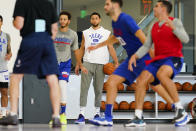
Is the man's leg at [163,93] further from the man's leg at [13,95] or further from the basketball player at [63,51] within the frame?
the man's leg at [13,95]

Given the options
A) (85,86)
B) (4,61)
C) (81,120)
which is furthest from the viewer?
(4,61)

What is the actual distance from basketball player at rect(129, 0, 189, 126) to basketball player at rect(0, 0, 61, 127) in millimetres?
1044

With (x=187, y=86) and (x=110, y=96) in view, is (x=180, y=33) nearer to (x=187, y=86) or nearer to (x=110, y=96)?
(x=110, y=96)

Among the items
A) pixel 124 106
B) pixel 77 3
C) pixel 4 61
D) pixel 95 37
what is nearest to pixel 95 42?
pixel 95 37

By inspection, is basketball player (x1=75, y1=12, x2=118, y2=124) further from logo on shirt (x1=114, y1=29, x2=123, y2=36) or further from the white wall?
the white wall

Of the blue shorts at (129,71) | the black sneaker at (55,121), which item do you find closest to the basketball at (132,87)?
the blue shorts at (129,71)

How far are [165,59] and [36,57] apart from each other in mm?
1609

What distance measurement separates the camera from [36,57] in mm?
→ 4906

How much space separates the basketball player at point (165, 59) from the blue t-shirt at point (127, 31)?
0.16 metres

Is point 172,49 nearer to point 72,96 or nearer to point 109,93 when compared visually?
point 109,93

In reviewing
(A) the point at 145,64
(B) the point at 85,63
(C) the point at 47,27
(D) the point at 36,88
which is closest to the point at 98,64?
(B) the point at 85,63

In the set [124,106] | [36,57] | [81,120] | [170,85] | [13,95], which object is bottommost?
[81,120]

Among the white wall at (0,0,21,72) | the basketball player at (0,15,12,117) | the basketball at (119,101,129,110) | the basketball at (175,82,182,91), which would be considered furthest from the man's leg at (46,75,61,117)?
the basketball at (175,82,182,91)

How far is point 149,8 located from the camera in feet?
33.7
